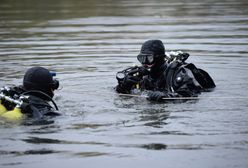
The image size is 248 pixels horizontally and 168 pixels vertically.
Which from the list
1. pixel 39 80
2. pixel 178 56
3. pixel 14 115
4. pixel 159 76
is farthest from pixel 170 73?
pixel 14 115

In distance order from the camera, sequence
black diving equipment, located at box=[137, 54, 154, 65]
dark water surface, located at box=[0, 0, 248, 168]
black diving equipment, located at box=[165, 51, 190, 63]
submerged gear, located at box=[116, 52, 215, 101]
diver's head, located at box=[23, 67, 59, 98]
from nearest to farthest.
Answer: dark water surface, located at box=[0, 0, 248, 168] → diver's head, located at box=[23, 67, 59, 98] → submerged gear, located at box=[116, 52, 215, 101] → black diving equipment, located at box=[137, 54, 154, 65] → black diving equipment, located at box=[165, 51, 190, 63]

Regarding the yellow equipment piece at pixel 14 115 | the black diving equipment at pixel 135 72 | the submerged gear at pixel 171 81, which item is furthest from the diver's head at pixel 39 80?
the black diving equipment at pixel 135 72

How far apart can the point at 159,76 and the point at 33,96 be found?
248 cm

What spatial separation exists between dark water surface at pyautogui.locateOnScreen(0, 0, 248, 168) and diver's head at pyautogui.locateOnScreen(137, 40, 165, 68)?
1.97 feet

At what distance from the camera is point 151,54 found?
10.9m

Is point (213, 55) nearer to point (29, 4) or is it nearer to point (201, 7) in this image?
point (201, 7)

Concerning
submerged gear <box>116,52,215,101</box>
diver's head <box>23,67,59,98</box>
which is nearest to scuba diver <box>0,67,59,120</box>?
diver's head <box>23,67,59,98</box>

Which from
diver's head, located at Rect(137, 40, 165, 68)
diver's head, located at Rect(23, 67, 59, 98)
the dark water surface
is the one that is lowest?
the dark water surface

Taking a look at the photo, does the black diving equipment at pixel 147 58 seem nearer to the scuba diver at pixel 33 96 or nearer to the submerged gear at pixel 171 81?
the submerged gear at pixel 171 81

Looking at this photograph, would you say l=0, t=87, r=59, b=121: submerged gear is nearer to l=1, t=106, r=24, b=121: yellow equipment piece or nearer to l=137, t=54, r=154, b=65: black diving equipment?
l=1, t=106, r=24, b=121: yellow equipment piece

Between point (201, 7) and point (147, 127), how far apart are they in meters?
20.9

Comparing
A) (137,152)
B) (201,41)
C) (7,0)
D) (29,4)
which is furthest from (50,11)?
(137,152)

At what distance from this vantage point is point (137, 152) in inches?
306

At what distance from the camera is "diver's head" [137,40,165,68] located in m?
11.0
